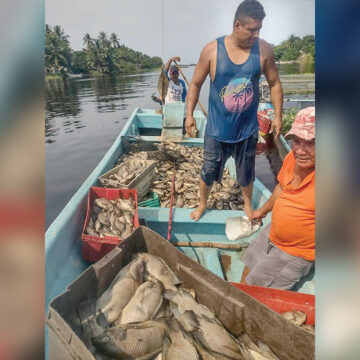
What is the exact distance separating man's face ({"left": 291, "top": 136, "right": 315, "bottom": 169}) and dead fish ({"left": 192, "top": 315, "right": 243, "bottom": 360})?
4.96 ft

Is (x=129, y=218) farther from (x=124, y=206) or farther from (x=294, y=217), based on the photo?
(x=294, y=217)

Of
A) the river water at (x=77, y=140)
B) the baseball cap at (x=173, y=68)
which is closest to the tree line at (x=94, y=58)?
the river water at (x=77, y=140)

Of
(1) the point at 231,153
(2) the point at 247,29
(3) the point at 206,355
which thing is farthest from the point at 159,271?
(2) the point at 247,29

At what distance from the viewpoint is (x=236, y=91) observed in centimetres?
362

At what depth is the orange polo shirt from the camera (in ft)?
8.91

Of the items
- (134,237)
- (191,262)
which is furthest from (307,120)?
(134,237)

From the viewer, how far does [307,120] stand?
7.78ft

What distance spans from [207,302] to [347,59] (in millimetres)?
2481

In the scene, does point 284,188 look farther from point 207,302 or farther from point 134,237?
point 134,237

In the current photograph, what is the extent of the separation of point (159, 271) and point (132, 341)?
0.83m

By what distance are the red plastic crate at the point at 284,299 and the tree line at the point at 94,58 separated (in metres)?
70.9

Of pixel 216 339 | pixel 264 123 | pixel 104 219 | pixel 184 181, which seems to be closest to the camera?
pixel 216 339

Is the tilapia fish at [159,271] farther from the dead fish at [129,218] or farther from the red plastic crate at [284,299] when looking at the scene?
the dead fish at [129,218]

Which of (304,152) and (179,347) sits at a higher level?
(304,152)
